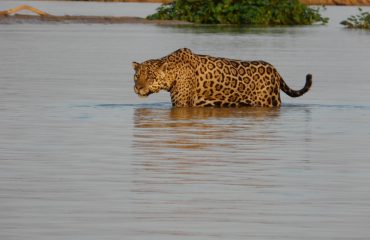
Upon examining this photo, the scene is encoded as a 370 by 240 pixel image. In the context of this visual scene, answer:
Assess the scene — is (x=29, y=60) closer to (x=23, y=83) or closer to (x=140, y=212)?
(x=23, y=83)

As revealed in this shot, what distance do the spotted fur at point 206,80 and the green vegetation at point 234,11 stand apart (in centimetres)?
4696

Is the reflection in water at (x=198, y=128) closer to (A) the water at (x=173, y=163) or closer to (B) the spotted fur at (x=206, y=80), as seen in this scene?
(A) the water at (x=173, y=163)

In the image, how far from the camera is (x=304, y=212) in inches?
479

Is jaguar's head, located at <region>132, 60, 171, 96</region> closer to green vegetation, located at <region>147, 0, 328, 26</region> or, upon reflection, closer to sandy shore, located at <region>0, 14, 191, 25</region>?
sandy shore, located at <region>0, 14, 191, 25</region>

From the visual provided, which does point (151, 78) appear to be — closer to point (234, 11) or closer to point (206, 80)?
point (206, 80)

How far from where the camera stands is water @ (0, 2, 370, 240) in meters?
11.6

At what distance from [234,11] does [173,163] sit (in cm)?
5491

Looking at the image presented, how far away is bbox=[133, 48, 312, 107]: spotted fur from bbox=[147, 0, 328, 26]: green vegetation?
1849 inches

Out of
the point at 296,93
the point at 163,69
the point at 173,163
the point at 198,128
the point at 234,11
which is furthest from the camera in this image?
the point at 234,11

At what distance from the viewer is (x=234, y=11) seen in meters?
70.1

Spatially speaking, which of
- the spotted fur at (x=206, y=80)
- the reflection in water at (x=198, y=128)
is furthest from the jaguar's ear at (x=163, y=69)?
the reflection in water at (x=198, y=128)

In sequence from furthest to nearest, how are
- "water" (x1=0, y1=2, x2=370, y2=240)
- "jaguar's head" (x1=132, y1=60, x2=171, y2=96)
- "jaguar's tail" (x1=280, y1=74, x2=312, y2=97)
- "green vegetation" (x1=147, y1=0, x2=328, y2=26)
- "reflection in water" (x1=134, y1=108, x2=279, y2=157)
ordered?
1. "green vegetation" (x1=147, y1=0, x2=328, y2=26)
2. "jaguar's tail" (x1=280, y1=74, x2=312, y2=97)
3. "jaguar's head" (x1=132, y1=60, x2=171, y2=96)
4. "reflection in water" (x1=134, y1=108, x2=279, y2=157)
5. "water" (x1=0, y1=2, x2=370, y2=240)

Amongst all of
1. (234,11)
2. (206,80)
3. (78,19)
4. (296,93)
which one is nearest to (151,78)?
(206,80)

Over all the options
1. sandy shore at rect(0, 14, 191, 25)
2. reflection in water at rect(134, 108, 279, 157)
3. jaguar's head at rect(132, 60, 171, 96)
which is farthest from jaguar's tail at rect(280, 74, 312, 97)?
sandy shore at rect(0, 14, 191, 25)
